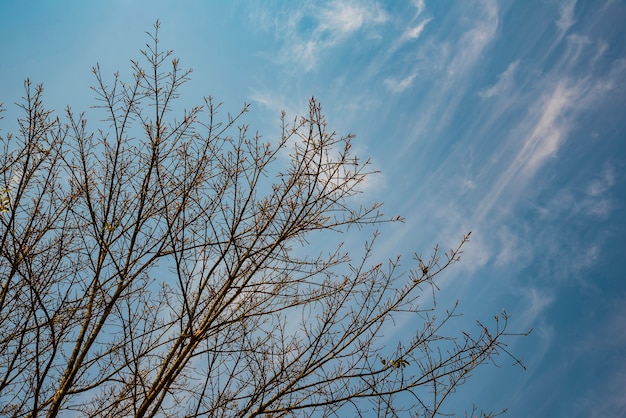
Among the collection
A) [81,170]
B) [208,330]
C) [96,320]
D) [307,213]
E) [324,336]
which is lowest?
[324,336]

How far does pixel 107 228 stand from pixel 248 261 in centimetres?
140

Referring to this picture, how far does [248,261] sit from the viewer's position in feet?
12.6

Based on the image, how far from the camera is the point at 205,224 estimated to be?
4.32m

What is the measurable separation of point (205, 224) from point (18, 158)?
192cm

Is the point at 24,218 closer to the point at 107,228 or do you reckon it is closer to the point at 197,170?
the point at 107,228

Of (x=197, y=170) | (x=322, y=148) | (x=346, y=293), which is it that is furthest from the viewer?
(x=346, y=293)

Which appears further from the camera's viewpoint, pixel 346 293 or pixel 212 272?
pixel 346 293

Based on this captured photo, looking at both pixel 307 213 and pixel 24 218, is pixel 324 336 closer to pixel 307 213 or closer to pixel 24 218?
pixel 307 213

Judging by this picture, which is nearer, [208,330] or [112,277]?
[208,330]

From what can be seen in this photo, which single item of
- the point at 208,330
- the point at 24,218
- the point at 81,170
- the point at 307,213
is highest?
the point at 24,218

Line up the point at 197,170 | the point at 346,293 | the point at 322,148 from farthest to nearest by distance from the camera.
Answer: the point at 346,293 → the point at 197,170 → the point at 322,148

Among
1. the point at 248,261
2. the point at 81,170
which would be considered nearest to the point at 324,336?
the point at 248,261

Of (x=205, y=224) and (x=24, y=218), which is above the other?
→ (x=24, y=218)

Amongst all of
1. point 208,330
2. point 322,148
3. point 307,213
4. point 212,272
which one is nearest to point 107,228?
point 212,272
